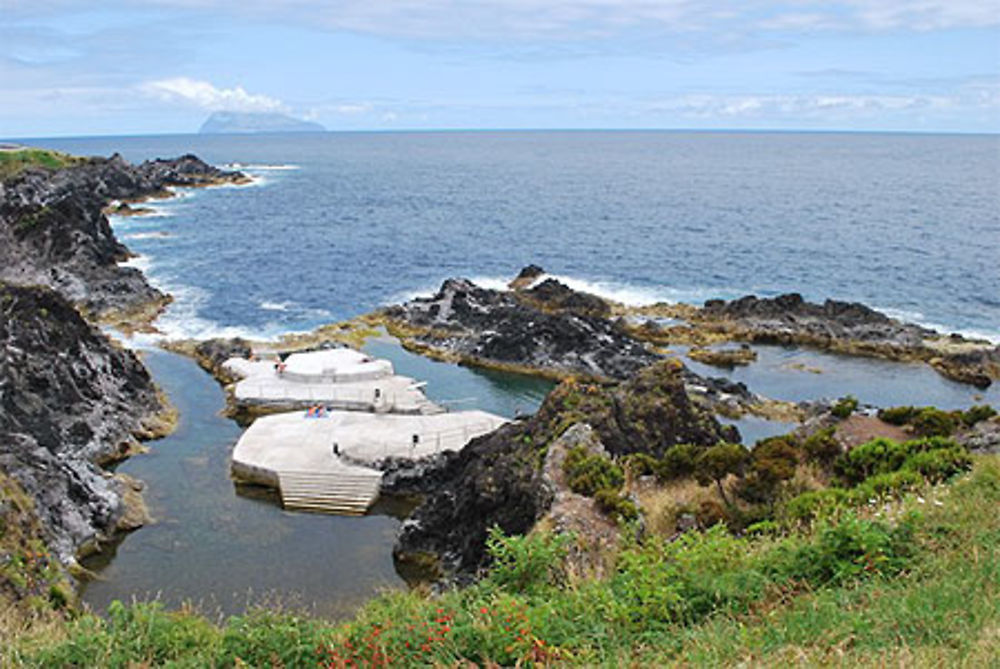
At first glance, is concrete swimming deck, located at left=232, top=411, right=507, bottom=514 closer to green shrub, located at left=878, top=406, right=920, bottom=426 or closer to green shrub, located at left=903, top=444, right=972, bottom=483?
green shrub, located at left=878, top=406, right=920, bottom=426

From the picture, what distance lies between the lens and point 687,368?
5028 cm

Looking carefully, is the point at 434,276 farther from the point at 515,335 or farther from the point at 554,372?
the point at 554,372

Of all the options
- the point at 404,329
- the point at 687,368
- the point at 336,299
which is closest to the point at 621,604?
the point at 687,368

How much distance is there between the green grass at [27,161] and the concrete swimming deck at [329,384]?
7232cm

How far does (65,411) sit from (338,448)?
A: 480 inches

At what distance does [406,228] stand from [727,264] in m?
49.3

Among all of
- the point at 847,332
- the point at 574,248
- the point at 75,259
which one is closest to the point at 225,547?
the point at 847,332

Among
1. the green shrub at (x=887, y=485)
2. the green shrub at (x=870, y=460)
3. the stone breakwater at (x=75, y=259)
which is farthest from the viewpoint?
the stone breakwater at (x=75, y=259)

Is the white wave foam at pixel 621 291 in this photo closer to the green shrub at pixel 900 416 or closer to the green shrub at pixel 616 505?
the green shrub at pixel 900 416

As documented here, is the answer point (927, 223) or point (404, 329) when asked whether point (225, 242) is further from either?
point (927, 223)

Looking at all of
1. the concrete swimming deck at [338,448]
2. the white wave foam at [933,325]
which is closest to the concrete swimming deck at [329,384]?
the concrete swimming deck at [338,448]

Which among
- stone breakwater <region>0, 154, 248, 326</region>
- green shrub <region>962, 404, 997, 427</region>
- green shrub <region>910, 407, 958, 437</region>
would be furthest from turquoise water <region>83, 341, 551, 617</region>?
stone breakwater <region>0, 154, 248, 326</region>

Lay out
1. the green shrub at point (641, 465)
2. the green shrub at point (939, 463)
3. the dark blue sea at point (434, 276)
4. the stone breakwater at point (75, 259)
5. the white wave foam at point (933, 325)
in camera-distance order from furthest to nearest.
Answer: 1. the stone breakwater at point (75, 259)
2. the white wave foam at point (933, 325)
3. the dark blue sea at point (434, 276)
4. the green shrub at point (641, 465)
5. the green shrub at point (939, 463)

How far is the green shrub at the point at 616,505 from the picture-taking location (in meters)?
19.3
